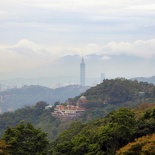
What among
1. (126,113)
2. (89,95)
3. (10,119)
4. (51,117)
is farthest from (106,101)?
(126,113)

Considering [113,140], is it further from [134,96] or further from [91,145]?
[134,96]

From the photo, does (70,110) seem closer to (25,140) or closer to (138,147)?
(25,140)

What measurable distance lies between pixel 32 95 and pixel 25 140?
131 meters

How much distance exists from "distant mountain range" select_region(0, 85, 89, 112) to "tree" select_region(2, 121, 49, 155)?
398 feet

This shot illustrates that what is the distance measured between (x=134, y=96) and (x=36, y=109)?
43.3 feet

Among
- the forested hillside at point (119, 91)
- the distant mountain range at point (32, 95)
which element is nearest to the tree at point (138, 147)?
the forested hillside at point (119, 91)

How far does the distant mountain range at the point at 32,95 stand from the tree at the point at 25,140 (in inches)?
4775

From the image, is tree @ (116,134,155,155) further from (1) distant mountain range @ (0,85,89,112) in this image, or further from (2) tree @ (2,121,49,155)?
(1) distant mountain range @ (0,85,89,112)

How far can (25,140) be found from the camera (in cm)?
1744

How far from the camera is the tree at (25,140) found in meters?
17.1

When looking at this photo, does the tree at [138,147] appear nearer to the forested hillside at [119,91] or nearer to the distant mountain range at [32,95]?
the forested hillside at [119,91]

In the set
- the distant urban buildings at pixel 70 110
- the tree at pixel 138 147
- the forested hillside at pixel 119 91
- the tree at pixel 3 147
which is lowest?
the distant urban buildings at pixel 70 110

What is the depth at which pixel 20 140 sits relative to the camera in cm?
1734

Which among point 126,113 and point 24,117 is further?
point 24,117
